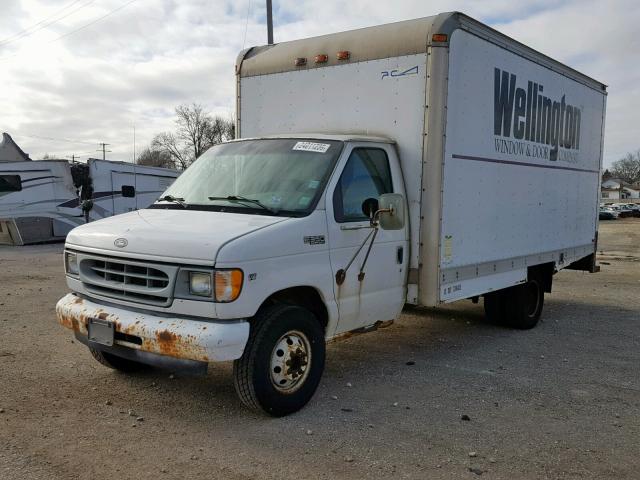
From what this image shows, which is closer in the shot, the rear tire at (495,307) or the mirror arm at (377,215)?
the mirror arm at (377,215)

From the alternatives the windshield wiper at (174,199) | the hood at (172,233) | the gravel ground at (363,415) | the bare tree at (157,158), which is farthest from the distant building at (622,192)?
the hood at (172,233)

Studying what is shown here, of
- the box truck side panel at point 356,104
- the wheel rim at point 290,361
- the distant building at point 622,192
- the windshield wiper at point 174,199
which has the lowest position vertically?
the distant building at point 622,192

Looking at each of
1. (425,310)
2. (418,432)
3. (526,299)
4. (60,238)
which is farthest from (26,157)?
(418,432)

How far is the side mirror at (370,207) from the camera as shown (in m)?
5.09

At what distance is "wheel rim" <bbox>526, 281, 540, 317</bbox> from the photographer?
7.73 meters

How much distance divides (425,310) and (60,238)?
16067mm

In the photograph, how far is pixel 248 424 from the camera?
4410 millimetres

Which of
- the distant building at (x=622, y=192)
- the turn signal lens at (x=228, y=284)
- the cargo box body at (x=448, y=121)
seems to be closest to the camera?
the turn signal lens at (x=228, y=284)

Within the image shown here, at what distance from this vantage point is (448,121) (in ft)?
18.2

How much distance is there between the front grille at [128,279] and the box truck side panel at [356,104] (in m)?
2.44

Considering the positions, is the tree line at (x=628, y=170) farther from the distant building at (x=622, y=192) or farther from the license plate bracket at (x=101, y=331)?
the license plate bracket at (x=101, y=331)

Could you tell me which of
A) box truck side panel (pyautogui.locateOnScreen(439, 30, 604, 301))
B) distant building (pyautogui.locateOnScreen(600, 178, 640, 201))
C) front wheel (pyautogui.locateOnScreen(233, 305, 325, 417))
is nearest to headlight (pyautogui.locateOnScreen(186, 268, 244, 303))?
front wheel (pyautogui.locateOnScreen(233, 305, 325, 417))

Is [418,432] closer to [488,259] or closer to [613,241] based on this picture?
[488,259]

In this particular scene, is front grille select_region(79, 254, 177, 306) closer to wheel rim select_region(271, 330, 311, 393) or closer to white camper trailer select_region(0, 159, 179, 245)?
wheel rim select_region(271, 330, 311, 393)
